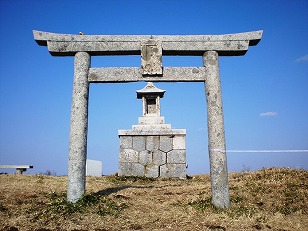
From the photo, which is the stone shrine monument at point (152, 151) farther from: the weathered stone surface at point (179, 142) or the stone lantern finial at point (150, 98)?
the stone lantern finial at point (150, 98)

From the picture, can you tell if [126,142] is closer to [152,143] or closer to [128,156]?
[128,156]

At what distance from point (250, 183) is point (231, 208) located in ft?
6.65

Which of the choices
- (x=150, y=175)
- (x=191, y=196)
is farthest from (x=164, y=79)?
(x=150, y=175)

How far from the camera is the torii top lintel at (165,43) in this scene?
5.68m

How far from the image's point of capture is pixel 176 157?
11.1 metres

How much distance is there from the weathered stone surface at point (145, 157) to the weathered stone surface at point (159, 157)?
17 cm

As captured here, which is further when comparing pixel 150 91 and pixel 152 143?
pixel 150 91

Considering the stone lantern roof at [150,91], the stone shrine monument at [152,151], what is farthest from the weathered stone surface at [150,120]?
the stone lantern roof at [150,91]

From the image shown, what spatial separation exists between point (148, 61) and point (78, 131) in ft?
6.72

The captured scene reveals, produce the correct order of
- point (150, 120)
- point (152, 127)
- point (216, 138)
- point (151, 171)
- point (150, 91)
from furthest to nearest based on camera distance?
1. point (150, 91)
2. point (150, 120)
3. point (152, 127)
4. point (151, 171)
5. point (216, 138)

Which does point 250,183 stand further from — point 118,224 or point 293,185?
point 118,224

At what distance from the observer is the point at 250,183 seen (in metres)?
6.81

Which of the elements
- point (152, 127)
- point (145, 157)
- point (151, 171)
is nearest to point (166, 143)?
A: point (152, 127)

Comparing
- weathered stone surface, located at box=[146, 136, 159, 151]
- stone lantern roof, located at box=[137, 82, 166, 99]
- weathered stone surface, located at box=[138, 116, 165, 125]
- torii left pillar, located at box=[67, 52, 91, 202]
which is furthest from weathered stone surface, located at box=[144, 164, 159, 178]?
torii left pillar, located at box=[67, 52, 91, 202]
